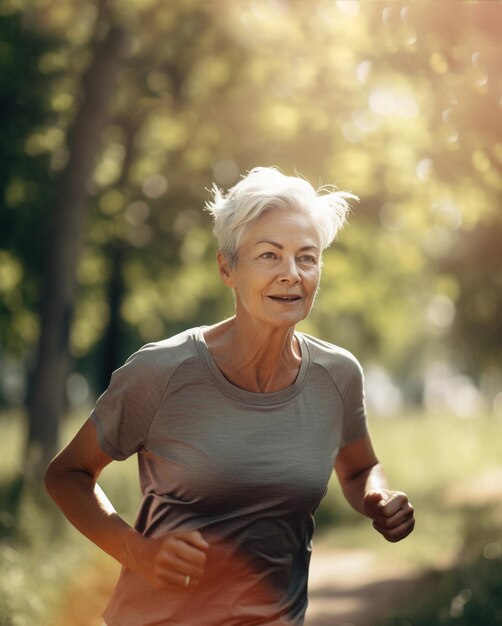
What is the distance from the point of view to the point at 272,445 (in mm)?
3174

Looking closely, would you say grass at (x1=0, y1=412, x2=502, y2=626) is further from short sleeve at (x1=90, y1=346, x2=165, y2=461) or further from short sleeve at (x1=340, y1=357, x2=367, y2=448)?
short sleeve at (x1=90, y1=346, x2=165, y2=461)

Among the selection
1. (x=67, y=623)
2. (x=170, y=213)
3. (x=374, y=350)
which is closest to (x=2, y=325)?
(x=170, y=213)

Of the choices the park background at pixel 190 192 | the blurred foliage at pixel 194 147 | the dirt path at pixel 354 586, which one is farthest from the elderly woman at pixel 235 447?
the blurred foliage at pixel 194 147

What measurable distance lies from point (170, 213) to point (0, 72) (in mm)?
4256

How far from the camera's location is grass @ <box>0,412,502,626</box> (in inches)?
298

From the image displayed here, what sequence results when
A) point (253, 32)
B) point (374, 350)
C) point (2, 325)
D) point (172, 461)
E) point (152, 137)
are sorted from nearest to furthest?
point (172, 461) → point (253, 32) → point (2, 325) → point (152, 137) → point (374, 350)

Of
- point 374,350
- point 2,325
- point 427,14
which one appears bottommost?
point 427,14

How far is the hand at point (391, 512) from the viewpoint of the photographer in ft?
10.6

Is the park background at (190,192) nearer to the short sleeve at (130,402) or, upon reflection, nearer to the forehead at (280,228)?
the forehead at (280,228)

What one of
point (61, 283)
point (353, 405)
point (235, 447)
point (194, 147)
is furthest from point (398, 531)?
point (194, 147)

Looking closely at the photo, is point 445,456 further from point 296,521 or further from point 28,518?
point 296,521

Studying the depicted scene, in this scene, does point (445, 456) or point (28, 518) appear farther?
point (445, 456)

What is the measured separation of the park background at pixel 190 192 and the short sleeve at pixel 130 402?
16.9 feet

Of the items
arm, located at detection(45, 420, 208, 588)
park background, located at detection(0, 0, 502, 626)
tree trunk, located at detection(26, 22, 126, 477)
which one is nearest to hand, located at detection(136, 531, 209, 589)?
arm, located at detection(45, 420, 208, 588)
